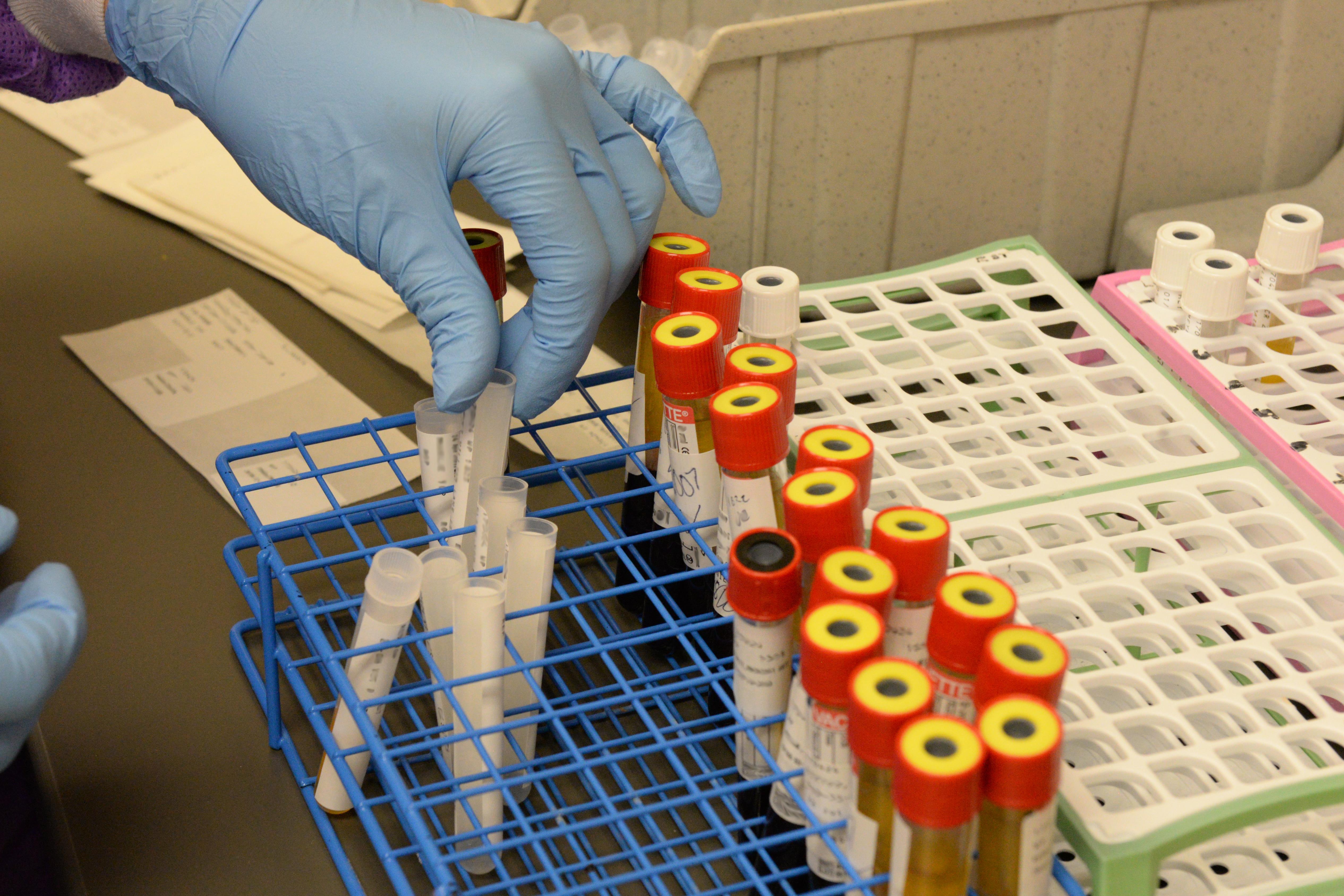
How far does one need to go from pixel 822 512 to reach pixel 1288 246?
0.60 metres

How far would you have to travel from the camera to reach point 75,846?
870 mm

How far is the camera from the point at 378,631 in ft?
2.65

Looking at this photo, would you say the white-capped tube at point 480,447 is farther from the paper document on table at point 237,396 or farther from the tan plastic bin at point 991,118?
the tan plastic bin at point 991,118

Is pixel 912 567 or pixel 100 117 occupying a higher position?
pixel 912 567

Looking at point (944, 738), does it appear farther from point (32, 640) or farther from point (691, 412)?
point (32, 640)

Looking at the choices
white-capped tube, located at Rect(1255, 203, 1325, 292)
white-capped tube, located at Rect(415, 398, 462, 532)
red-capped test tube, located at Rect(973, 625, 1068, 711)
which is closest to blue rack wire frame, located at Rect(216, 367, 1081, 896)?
white-capped tube, located at Rect(415, 398, 462, 532)

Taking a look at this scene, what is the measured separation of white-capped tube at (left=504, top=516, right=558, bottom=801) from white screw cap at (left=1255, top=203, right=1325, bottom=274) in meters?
0.69

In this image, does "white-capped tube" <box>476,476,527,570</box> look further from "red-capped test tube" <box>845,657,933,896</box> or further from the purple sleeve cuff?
the purple sleeve cuff

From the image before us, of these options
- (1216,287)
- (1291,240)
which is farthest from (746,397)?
(1291,240)

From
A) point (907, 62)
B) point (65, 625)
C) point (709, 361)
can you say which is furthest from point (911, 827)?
point (907, 62)

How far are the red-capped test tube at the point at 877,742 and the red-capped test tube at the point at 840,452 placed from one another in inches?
6.4

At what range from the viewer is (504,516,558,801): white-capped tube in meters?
0.82

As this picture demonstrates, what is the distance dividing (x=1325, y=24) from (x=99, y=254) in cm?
152

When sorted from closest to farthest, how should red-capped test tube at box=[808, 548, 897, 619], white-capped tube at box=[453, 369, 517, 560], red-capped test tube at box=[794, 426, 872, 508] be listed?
red-capped test tube at box=[808, 548, 897, 619] → red-capped test tube at box=[794, 426, 872, 508] → white-capped tube at box=[453, 369, 517, 560]
